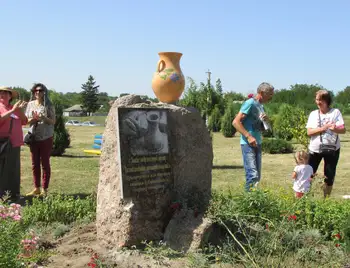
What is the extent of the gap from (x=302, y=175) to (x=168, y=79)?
2.43 m

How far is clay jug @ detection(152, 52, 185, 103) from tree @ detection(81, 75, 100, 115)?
8127 centimetres

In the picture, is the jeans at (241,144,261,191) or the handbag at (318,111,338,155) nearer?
the jeans at (241,144,261,191)

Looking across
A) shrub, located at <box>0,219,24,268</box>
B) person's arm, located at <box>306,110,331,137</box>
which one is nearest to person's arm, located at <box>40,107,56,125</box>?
shrub, located at <box>0,219,24,268</box>

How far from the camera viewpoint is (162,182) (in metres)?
4.75

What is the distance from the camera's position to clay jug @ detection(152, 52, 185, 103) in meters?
5.21

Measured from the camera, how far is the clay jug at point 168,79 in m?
5.21

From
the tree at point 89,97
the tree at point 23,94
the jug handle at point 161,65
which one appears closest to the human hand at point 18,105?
the tree at point 23,94

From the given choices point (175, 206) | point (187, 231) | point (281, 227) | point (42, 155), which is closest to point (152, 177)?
point (175, 206)

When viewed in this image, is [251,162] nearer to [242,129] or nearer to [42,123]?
[242,129]

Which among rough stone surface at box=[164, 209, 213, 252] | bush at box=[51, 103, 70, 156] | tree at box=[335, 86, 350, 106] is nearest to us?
rough stone surface at box=[164, 209, 213, 252]

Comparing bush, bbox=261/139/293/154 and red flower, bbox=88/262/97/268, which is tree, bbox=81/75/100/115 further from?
red flower, bbox=88/262/97/268

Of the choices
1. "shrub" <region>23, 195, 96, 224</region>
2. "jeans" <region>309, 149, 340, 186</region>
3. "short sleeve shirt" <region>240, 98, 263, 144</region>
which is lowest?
"shrub" <region>23, 195, 96, 224</region>

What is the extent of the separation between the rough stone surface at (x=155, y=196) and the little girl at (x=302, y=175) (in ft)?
5.58

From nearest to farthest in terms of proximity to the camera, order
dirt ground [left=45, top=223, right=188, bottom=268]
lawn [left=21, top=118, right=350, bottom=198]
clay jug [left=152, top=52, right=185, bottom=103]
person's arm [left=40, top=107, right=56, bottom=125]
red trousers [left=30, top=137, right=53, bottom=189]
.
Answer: dirt ground [left=45, top=223, right=188, bottom=268], clay jug [left=152, top=52, right=185, bottom=103], person's arm [left=40, top=107, right=56, bottom=125], red trousers [left=30, top=137, right=53, bottom=189], lawn [left=21, top=118, right=350, bottom=198]
